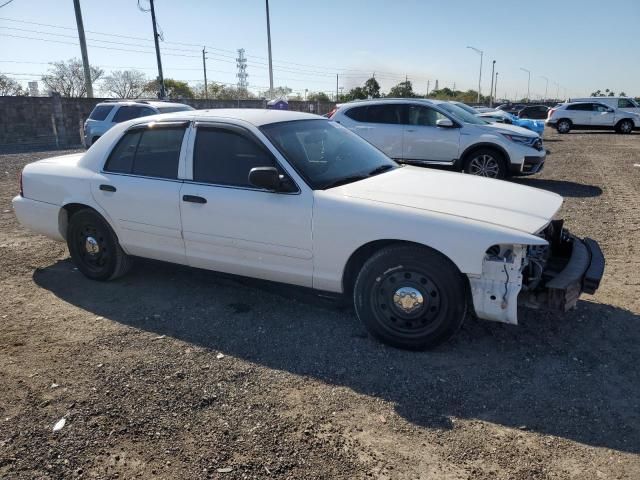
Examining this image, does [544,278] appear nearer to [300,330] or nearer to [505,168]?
[300,330]

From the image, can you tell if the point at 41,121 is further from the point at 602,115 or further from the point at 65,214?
the point at 602,115

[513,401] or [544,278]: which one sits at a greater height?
[544,278]

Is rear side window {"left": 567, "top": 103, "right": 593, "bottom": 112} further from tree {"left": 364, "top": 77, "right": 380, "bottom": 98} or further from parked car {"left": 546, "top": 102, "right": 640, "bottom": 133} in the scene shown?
tree {"left": 364, "top": 77, "right": 380, "bottom": 98}

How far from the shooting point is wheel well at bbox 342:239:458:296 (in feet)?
12.0

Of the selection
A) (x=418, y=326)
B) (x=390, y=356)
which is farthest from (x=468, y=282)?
(x=390, y=356)

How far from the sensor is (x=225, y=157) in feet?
13.9

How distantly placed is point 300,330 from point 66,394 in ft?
5.50

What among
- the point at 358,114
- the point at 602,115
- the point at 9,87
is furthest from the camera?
the point at 9,87

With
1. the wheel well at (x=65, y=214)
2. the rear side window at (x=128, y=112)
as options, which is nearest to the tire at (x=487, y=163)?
the wheel well at (x=65, y=214)

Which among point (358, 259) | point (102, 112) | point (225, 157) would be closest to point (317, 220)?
point (358, 259)

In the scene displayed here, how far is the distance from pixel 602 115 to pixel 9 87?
159ft

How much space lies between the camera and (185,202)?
4293mm

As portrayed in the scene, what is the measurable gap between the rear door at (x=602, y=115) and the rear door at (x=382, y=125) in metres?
21.9

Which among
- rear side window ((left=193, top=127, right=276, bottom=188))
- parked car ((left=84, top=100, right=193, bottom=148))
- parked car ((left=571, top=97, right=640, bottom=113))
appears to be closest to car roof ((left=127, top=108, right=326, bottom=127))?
rear side window ((left=193, top=127, right=276, bottom=188))
